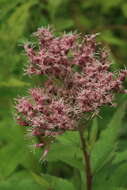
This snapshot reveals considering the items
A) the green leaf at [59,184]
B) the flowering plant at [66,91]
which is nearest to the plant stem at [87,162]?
the flowering plant at [66,91]

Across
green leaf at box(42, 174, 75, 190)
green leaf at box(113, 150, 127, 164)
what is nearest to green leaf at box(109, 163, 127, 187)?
green leaf at box(113, 150, 127, 164)

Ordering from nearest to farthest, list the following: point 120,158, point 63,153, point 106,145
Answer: point 63,153 < point 106,145 < point 120,158

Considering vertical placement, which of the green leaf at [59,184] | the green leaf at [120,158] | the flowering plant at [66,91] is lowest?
the green leaf at [59,184]

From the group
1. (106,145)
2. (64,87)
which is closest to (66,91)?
(64,87)

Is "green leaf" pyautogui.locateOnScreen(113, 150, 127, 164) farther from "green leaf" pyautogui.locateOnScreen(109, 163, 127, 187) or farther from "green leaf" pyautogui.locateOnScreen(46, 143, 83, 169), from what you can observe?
"green leaf" pyautogui.locateOnScreen(46, 143, 83, 169)

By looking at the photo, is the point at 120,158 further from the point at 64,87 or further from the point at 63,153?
the point at 64,87

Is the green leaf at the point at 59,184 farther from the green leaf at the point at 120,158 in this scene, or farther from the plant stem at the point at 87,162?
the green leaf at the point at 120,158
